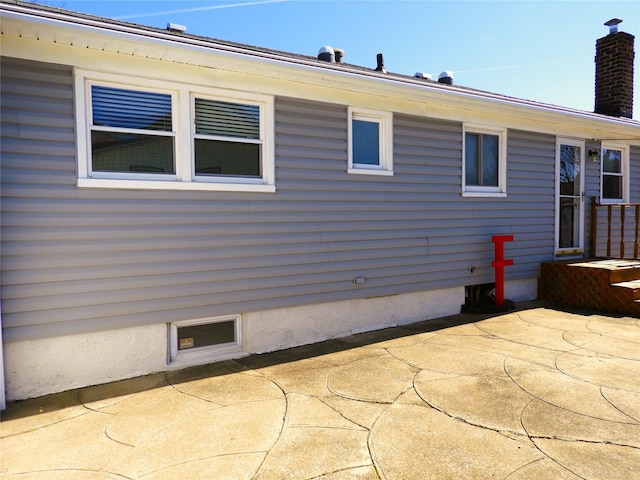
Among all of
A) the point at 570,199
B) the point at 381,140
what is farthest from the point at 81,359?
the point at 570,199

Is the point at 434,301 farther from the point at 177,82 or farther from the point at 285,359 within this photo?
the point at 177,82

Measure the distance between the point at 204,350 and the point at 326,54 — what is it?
504cm

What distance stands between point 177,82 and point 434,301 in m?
4.47

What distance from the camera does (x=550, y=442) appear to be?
2.51 metres

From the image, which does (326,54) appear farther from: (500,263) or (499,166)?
(500,263)

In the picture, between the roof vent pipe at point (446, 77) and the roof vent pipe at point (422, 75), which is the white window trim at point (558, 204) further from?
the roof vent pipe at point (422, 75)

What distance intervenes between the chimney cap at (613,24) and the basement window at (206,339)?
32.5ft

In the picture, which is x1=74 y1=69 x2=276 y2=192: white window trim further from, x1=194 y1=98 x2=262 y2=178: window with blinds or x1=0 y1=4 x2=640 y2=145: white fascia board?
x1=0 y1=4 x2=640 y2=145: white fascia board

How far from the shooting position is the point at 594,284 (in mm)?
6121

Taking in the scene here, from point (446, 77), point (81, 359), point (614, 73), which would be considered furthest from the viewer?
point (614, 73)

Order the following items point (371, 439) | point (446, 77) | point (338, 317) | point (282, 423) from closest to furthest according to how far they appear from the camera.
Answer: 1. point (371, 439)
2. point (282, 423)
3. point (338, 317)
4. point (446, 77)

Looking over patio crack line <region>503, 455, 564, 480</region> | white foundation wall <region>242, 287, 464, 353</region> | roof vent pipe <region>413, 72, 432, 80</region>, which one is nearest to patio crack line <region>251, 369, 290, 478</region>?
white foundation wall <region>242, 287, 464, 353</region>

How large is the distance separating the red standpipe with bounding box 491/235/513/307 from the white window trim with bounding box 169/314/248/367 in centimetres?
404

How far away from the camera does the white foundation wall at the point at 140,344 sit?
3383mm
